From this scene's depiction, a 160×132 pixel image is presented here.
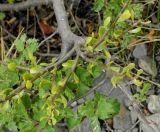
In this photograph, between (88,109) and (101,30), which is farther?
(88,109)

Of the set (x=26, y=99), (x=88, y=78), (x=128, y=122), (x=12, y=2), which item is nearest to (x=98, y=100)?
(x=88, y=78)

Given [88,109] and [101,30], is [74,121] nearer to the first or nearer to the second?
[88,109]

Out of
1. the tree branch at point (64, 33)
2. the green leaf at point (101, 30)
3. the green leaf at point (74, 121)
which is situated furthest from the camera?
the green leaf at point (74, 121)

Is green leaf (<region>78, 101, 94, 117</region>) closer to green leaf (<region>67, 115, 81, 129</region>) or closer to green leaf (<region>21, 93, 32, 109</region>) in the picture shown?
green leaf (<region>67, 115, 81, 129</region>)

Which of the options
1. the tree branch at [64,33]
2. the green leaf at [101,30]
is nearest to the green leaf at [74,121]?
the tree branch at [64,33]

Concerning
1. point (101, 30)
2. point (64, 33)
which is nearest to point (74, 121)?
point (64, 33)

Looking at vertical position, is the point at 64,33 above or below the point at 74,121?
above

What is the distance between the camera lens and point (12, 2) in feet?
6.62

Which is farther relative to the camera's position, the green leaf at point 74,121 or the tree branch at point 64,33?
the green leaf at point 74,121

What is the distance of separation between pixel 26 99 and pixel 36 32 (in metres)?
0.81

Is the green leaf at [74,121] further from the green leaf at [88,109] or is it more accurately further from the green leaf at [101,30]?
the green leaf at [101,30]

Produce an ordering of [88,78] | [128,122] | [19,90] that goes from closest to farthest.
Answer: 1. [19,90]
2. [88,78]
3. [128,122]

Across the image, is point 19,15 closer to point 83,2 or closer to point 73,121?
point 83,2

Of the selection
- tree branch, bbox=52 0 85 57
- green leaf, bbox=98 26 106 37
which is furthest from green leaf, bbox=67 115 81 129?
green leaf, bbox=98 26 106 37
